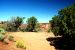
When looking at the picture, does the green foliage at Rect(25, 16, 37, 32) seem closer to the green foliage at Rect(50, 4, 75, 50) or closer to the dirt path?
the dirt path

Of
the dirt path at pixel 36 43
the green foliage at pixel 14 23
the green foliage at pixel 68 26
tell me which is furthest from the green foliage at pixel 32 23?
the green foliage at pixel 68 26

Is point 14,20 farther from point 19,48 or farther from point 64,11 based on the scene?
point 19,48

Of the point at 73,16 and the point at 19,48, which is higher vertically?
the point at 73,16

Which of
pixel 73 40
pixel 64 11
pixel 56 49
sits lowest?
pixel 56 49

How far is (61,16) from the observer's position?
21234 millimetres

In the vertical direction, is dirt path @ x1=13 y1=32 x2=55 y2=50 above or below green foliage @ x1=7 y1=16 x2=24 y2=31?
below

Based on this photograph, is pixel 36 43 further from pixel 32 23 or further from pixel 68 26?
pixel 32 23

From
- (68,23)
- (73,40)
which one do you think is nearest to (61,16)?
(68,23)

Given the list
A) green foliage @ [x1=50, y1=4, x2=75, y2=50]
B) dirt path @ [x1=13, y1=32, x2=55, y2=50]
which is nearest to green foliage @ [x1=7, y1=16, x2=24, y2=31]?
dirt path @ [x1=13, y1=32, x2=55, y2=50]

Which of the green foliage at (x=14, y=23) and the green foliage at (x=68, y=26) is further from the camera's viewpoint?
the green foliage at (x=14, y=23)

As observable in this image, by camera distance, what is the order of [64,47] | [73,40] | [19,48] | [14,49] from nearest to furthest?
1. [14,49]
2. [19,48]
3. [73,40]
4. [64,47]

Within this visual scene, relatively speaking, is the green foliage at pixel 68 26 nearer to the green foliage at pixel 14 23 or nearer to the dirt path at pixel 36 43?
the dirt path at pixel 36 43

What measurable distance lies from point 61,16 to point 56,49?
525 cm

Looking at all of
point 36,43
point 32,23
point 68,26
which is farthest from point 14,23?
point 68,26
